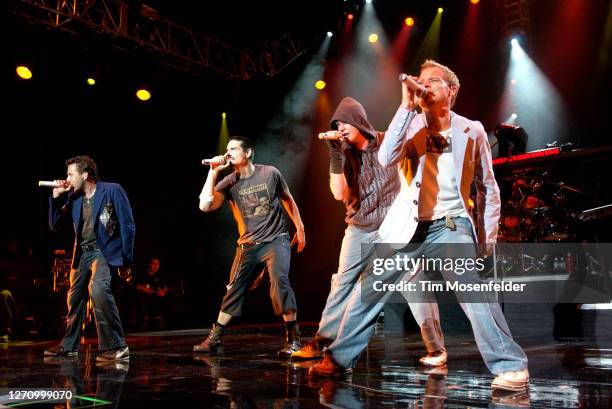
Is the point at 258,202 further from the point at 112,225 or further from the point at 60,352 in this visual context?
the point at 60,352

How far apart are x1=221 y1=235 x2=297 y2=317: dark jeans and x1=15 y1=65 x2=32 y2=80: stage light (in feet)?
21.5

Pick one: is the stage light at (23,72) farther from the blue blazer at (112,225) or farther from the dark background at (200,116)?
the blue blazer at (112,225)

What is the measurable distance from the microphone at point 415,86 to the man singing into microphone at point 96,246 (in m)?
3.16

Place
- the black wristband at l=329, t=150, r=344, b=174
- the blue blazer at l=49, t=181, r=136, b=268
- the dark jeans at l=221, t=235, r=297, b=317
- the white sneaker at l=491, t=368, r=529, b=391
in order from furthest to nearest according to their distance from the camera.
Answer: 1. the dark jeans at l=221, t=235, r=297, b=317
2. the blue blazer at l=49, t=181, r=136, b=268
3. the black wristband at l=329, t=150, r=344, b=174
4. the white sneaker at l=491, t=368, r=529, b=391

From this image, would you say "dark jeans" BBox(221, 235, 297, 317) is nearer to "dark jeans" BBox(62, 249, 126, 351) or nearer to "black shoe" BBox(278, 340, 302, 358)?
"black shoe" BBox(278, 340, 302, 358)

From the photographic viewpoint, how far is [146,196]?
498 inches

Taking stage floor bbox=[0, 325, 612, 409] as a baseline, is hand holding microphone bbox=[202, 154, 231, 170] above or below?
above

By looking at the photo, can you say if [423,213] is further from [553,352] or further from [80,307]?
[80,307]

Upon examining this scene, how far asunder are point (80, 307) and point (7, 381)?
5.29 feet

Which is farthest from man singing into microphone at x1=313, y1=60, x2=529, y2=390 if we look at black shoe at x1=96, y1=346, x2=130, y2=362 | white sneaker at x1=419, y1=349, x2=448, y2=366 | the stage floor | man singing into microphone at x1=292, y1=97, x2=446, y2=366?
black shoe at x1=96, y1=346, x2=130, y2=362

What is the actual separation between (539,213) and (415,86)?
7186 mm

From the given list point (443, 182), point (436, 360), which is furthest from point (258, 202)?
point (443, 182)

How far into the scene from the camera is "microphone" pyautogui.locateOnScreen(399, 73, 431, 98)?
2861mm

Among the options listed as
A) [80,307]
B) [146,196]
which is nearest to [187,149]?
[146,196]
